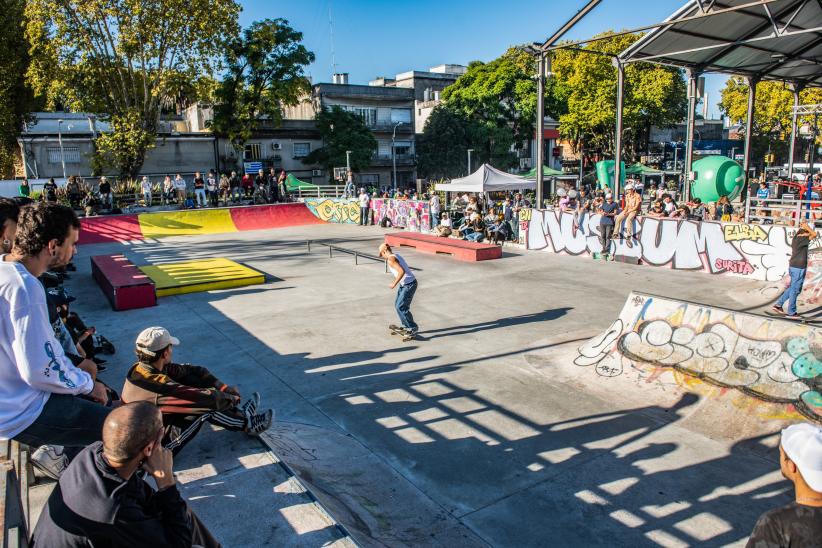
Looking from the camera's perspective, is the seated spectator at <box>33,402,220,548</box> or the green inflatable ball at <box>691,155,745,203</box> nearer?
Result: the seated spectator at <box>33,402,220,548</box>

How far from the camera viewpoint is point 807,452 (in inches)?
95.4

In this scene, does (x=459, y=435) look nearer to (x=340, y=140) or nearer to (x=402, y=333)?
(x=402, y=333)

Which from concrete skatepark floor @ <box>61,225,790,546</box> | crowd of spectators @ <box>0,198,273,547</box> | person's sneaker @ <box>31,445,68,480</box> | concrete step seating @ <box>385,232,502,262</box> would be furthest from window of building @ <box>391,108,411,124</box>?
Result: person's sneaker @ <box>31,445,68,480</box>

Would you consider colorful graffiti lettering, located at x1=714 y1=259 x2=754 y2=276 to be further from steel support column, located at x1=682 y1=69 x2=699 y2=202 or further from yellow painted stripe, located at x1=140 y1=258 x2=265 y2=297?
yellow painted stripe, located at x1=140 y1=258 x2=265 y2=297

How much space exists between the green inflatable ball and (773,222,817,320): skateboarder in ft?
33.6

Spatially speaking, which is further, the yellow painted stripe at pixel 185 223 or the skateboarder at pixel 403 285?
the yellow painted stripe at pixel 185 223

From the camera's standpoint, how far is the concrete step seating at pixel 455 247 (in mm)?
16969

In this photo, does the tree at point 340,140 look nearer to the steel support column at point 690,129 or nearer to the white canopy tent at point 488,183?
the white canopy tent at point 488,183

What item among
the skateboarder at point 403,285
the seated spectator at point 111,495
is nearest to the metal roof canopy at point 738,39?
the skateboarder at point 403,285

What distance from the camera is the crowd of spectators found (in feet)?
8.13

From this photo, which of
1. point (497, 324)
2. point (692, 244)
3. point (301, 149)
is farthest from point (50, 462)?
point (301, 149)

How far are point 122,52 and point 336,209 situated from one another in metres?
12.9

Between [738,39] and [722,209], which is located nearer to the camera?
[722,209]

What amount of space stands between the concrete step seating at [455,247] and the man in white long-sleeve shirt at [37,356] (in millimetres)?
12595
